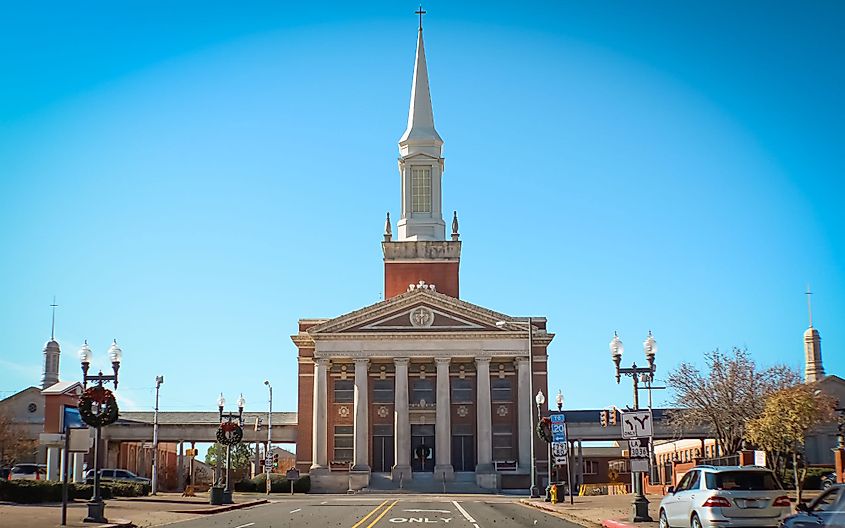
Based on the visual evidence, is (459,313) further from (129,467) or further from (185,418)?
(129,467)

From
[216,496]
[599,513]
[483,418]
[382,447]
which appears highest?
[483,418]

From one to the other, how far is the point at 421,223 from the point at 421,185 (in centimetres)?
337

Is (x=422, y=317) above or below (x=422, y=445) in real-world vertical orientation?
above

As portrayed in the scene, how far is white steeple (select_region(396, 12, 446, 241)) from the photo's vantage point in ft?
303

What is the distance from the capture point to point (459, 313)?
3292 inches

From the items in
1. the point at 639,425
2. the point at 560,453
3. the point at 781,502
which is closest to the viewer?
the point at 781,502

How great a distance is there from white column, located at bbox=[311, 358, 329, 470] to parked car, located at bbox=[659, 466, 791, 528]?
6057 centimetres

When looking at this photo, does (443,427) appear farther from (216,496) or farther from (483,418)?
(216,496)

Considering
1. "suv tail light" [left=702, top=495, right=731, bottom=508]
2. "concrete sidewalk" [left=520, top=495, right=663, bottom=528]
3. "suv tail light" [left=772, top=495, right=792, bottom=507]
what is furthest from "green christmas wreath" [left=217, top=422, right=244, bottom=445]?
"suv tail light" [left=772, top=495, right=792, bottom=507]

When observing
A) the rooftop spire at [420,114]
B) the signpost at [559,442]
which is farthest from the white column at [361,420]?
the signpost at [559,442]

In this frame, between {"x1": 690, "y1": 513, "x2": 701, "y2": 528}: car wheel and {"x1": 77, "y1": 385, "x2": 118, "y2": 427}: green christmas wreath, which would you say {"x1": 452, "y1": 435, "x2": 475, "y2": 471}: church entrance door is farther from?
{"x1": 690, "y1": 513, "x2": 701, "y2": 528}: car wheel

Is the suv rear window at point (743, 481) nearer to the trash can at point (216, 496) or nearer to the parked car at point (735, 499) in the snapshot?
the parked car at point (735, 499)

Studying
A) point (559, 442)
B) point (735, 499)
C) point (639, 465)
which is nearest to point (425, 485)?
point (559, 442)

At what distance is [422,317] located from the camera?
3295 inches
